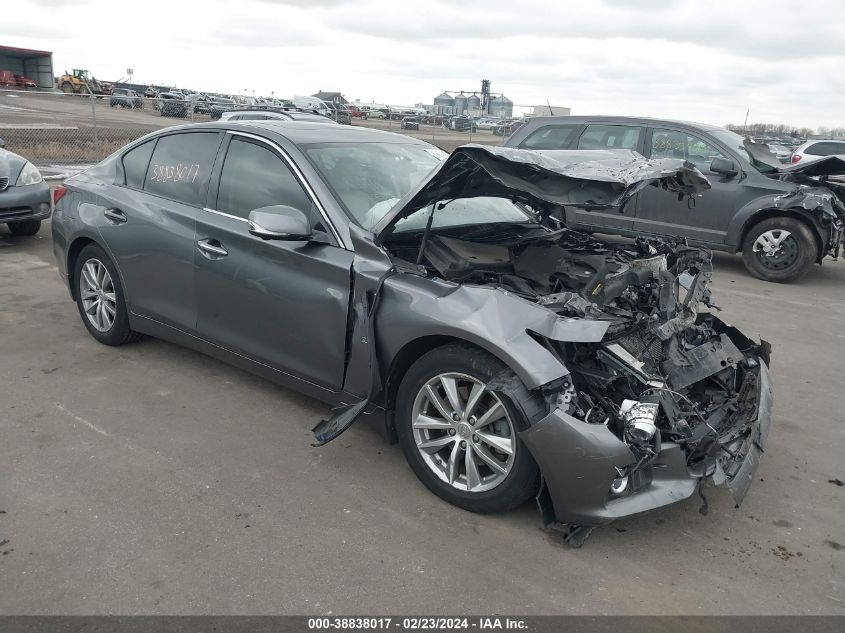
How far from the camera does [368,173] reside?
Answer: 13.6 ft

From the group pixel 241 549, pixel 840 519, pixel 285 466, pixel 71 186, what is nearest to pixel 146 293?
pixel 71 186

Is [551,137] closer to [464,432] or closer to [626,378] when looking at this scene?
[626,378]

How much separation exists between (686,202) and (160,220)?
6.50 meters

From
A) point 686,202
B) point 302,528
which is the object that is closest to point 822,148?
point 686,202

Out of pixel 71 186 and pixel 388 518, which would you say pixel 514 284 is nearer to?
pixel 388 518

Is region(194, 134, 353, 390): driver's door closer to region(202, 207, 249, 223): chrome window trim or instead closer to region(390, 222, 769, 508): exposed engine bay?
region(202, 207, 249, 223): chrome window trim

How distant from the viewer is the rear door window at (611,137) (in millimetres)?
9062

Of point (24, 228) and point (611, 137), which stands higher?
point (611, 137)

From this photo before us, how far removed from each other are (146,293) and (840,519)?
4.26m

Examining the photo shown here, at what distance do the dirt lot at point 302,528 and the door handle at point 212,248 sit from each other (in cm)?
94

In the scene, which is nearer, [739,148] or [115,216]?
[115,216]

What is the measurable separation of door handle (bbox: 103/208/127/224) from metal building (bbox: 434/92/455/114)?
170 ft

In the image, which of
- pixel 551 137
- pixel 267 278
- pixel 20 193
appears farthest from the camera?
pixel 551 137

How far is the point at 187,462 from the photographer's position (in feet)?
11.9
